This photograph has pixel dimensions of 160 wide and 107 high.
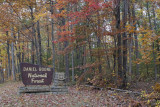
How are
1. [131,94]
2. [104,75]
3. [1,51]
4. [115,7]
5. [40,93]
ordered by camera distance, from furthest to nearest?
[1,51], [104,75], [115,7], [40,93], [131,94]

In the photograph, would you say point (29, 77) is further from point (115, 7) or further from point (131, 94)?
point (115, 7)

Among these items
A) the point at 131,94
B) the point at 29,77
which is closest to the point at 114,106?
the point at 131,94

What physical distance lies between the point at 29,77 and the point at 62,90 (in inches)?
89.9

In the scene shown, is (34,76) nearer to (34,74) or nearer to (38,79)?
(34,74)

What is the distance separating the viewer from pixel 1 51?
92.4 feet

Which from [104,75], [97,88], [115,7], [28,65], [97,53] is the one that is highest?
[115,7]

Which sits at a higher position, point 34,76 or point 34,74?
point 34,74

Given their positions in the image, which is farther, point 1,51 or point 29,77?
point 1,51

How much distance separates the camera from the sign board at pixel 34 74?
912 cm

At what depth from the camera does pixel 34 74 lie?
9.34 m

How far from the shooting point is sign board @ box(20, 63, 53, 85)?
29.9 feet

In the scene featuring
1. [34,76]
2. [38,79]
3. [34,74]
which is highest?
[34,74]

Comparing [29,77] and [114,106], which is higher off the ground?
[29,77]

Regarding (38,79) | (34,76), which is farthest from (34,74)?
(38,79)
